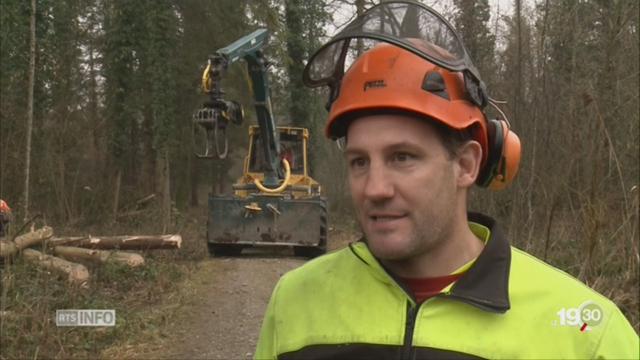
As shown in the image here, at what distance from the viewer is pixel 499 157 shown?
6.92ft

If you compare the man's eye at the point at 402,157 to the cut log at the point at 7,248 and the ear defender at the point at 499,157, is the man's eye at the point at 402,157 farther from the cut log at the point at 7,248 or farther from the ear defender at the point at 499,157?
the cut log at the point at 7,248

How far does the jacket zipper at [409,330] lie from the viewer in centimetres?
176

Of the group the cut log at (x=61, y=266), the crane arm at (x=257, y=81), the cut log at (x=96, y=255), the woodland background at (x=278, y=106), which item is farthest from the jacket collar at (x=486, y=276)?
the crane arm at (x=257, y=81)

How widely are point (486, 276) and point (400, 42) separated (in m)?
0.68

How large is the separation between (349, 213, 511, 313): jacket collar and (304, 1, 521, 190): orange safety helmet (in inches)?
10.5

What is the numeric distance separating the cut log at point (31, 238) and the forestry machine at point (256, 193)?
2601 millimetres

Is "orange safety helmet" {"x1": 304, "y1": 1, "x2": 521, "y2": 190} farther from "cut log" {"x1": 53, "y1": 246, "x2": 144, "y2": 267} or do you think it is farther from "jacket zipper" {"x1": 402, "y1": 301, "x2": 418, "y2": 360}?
"cut log" {"x1": 53, "y1": 246, "x2": 144, "y2": 267}

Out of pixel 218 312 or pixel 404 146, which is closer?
pixel 404 146

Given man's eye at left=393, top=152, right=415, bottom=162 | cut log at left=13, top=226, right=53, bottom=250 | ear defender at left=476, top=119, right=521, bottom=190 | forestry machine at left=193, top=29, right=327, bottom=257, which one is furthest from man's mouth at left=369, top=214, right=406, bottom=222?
forestry machine at left=193, top=29, right=327, bottom=257

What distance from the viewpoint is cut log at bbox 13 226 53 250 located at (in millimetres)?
8782

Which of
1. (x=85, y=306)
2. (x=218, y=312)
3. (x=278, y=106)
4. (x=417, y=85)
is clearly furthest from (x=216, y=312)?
(x=278, y=106)

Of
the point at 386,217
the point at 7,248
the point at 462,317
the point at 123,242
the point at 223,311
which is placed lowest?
the point at 223,311

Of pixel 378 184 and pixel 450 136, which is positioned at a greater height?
pixel 450 136

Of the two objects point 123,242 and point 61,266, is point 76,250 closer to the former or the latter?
point 123,242
